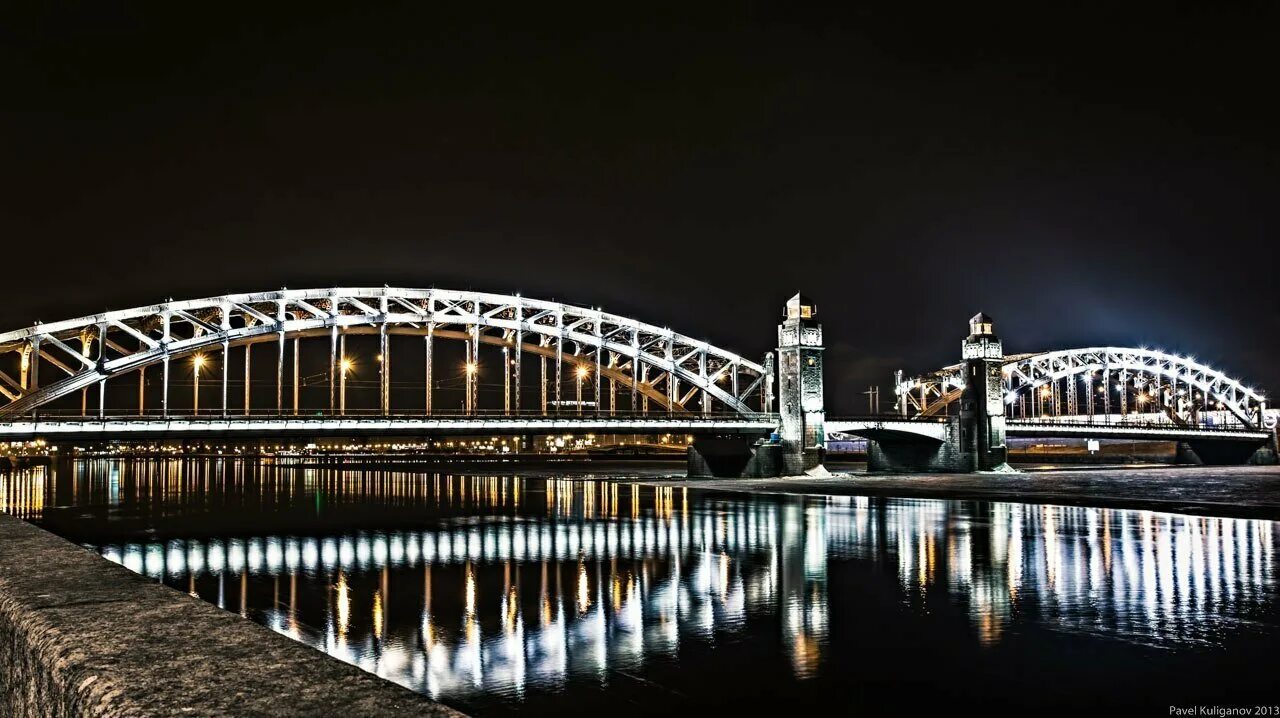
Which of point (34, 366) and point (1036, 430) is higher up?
point (34, 366)

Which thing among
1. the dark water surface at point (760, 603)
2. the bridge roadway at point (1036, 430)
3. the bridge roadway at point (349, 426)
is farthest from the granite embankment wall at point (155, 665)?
the bridge roadway at point (1036, 430)

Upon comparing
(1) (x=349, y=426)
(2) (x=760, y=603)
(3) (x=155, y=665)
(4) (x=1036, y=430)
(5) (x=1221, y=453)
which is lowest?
(5) (x=1221, y=453)

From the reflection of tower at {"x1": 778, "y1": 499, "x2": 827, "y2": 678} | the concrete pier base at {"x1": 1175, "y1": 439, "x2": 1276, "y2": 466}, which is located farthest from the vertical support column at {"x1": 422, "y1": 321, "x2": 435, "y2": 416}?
the concrete pier base at {"x1": 1175, "y1": 439, "x2": 1276, "y2": 466}

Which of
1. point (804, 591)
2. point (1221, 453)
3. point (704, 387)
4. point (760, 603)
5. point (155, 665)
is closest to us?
point (155, 665)

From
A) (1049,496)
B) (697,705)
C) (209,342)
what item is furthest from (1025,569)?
(209,342)

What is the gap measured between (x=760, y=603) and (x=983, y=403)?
6175 cm

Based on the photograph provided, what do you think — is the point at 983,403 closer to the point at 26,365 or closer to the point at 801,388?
the point at 801,388

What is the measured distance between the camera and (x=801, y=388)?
61812 millimetres

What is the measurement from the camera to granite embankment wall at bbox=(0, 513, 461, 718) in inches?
137

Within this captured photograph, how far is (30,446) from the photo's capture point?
160375mm

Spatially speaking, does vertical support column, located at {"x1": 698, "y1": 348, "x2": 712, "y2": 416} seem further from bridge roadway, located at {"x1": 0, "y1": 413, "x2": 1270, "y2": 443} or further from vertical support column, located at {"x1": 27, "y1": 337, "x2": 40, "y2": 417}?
vertical support column, located at {"x1": 27, "y1": 337, "x2": 40, "y2": 417}

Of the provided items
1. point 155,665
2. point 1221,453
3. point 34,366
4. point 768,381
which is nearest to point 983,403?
point 768,381

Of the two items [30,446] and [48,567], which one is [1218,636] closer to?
[48,567]

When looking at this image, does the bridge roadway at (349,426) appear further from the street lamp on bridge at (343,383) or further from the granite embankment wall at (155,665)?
the granite embankment wall at (155,665)
